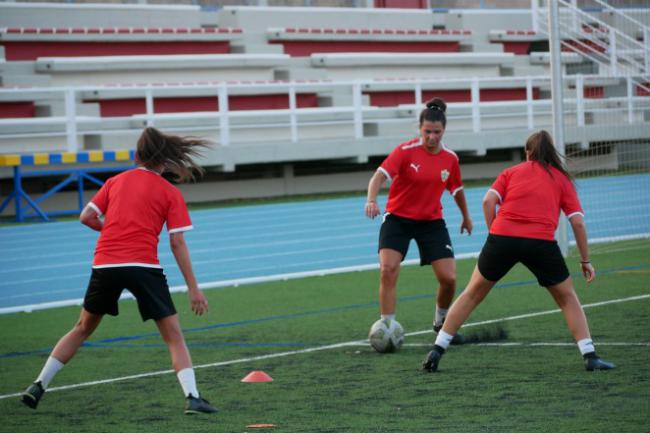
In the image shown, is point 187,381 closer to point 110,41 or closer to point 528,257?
point 528,257

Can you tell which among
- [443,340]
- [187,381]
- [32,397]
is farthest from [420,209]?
[32,397]

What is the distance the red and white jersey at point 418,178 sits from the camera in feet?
31.0

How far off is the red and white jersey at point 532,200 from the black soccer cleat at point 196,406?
2.40m

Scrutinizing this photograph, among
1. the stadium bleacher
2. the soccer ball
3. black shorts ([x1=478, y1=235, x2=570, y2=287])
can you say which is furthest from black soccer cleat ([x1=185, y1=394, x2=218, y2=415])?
the stadium bleacher

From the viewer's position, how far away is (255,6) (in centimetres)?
3042

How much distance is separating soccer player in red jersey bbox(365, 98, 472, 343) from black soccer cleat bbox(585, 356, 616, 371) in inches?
68.7

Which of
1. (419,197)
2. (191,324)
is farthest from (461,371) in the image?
(191,324)

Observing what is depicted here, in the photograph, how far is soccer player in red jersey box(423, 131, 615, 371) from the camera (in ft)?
26.5

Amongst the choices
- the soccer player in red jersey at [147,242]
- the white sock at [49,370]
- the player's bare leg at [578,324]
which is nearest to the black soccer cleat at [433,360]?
the player's bare leg at [578,324]

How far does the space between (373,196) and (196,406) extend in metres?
2.69

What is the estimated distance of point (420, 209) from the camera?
31.6ft

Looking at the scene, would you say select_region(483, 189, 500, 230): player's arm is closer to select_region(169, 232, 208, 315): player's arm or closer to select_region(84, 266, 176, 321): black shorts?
select_region(169, 232, 208, 315): player's arm

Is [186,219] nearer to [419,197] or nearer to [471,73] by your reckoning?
[419,197]

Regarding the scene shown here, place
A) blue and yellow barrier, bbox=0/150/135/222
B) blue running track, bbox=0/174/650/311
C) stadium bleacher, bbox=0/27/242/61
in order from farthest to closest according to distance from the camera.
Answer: stadium bleacher, bbox=0/27/242/61, blue and yellow barrier, bbox=0/150/135/222, blue running track, bbox=0/174/650/311
